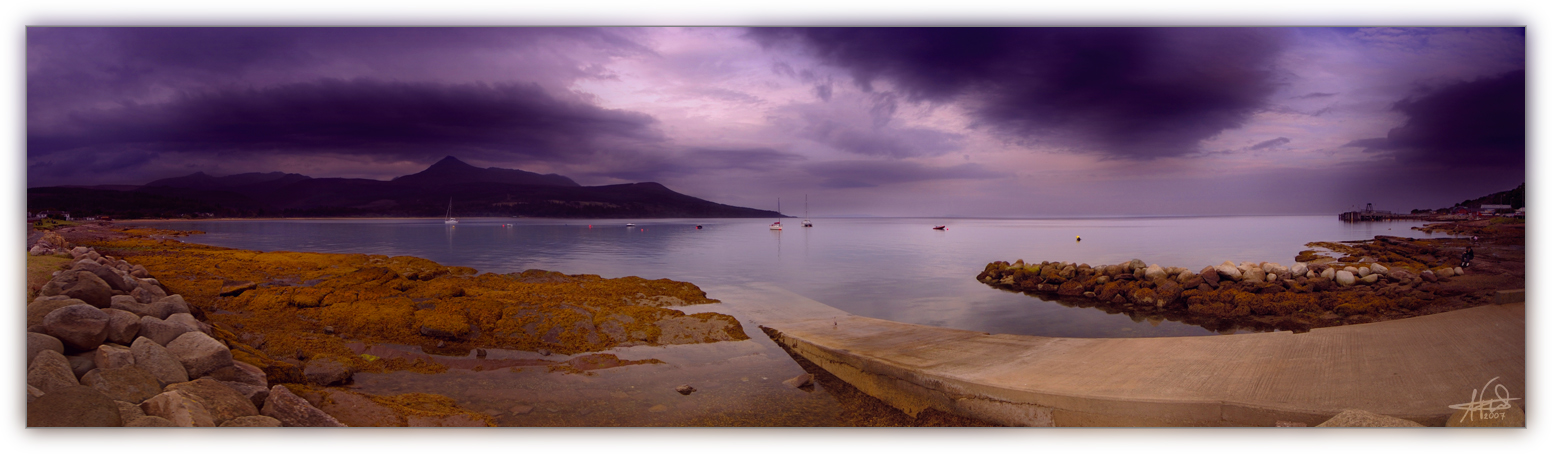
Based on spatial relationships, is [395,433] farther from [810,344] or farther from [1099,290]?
[1099,290]

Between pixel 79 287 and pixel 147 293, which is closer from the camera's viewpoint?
pixel 79 287

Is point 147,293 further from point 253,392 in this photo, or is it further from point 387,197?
point 253,392

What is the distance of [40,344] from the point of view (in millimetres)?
2814

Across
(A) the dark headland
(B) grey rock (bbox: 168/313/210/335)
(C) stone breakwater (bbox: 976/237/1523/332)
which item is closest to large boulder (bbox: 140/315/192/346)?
(B) grey rock (bbox: 168/313/210/335)

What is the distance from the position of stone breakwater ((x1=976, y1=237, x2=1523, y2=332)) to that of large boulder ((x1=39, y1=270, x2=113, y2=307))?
856 centimetres

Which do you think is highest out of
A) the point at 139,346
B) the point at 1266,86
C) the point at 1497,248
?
the point at 1266,86

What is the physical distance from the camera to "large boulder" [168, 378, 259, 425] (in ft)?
8.68

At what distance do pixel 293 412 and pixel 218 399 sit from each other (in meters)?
0.31

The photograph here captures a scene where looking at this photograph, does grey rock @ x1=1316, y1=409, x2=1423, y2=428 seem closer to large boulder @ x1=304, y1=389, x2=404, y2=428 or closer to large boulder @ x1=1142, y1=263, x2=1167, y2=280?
large boulder @ x1=304, y1=389, x2=404, y2=428

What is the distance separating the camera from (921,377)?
300cm

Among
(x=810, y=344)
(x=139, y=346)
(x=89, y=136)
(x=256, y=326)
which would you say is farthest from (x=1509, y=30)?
(x=89, y=136)

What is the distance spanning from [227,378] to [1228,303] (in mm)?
8392

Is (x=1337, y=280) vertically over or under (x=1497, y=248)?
under

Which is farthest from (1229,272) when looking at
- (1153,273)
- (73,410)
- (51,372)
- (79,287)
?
(79,287)
